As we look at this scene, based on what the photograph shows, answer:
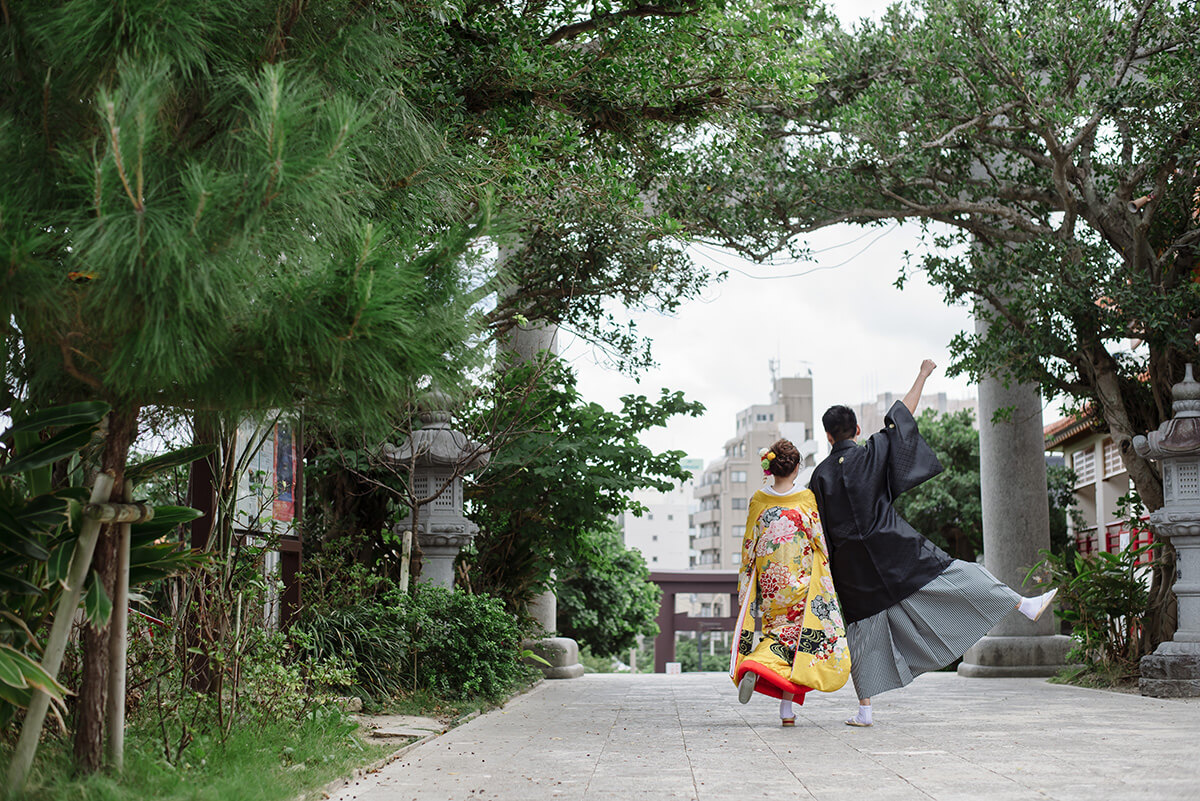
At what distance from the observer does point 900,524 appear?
265 inches

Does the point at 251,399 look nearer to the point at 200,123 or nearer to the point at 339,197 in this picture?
the point at 339,197

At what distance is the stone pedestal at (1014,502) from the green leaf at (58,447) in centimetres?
1103

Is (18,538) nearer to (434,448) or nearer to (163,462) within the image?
(163,462)

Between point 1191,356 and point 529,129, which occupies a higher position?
point 529,129

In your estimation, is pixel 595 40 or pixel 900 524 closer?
pixel 900 524

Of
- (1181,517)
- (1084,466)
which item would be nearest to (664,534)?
(1084,466)

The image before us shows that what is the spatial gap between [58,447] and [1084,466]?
20.6 m

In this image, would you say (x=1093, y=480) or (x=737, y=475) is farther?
(x=737, y=475)

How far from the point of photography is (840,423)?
22.9 ft

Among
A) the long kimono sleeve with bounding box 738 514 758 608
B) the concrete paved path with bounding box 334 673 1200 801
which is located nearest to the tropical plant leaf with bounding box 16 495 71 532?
the concrete paved path with bounding box 334 673 1200 801

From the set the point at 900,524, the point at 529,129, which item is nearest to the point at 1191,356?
the point at 900,524

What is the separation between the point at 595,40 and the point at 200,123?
184 inches

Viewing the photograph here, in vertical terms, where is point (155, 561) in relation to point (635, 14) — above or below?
below

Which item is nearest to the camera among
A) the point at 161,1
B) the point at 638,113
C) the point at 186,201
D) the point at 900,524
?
the point at 186,201
